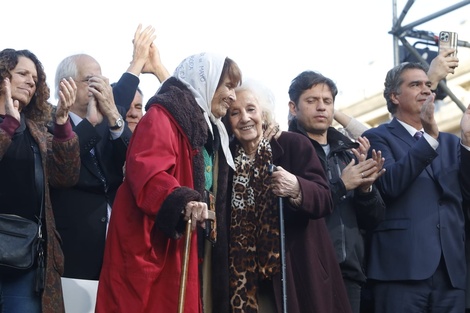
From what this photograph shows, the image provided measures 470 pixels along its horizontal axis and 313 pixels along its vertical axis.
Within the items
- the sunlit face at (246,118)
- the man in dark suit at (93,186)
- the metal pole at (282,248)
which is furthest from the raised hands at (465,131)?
the man in dark suit at (93,186)

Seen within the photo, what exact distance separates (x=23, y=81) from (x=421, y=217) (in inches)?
100

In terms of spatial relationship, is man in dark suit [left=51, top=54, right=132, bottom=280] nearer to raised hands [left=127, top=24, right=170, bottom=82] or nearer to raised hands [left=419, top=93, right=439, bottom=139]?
raised hands [left=127, top=24, right=170, bottom=82]

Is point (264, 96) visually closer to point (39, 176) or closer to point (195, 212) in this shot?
point (195, 212)

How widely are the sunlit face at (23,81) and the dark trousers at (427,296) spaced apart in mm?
2463

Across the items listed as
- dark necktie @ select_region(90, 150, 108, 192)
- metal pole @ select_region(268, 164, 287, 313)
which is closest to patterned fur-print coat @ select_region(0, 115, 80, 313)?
dark necktie @ select_region(90, 150, 108, 192)

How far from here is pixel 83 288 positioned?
16.5 feet

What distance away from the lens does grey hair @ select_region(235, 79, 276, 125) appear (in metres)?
5.39

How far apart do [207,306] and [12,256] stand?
3.55 ft

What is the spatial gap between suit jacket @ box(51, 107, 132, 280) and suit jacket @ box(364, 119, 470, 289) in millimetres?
1727

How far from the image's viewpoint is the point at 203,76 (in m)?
4.95

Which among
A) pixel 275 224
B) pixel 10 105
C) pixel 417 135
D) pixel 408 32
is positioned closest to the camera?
pixel 10 105

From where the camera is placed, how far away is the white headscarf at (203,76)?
492cm

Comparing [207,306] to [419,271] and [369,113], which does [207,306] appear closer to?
[419,271]

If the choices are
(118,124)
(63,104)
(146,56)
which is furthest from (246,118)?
(146,56)
